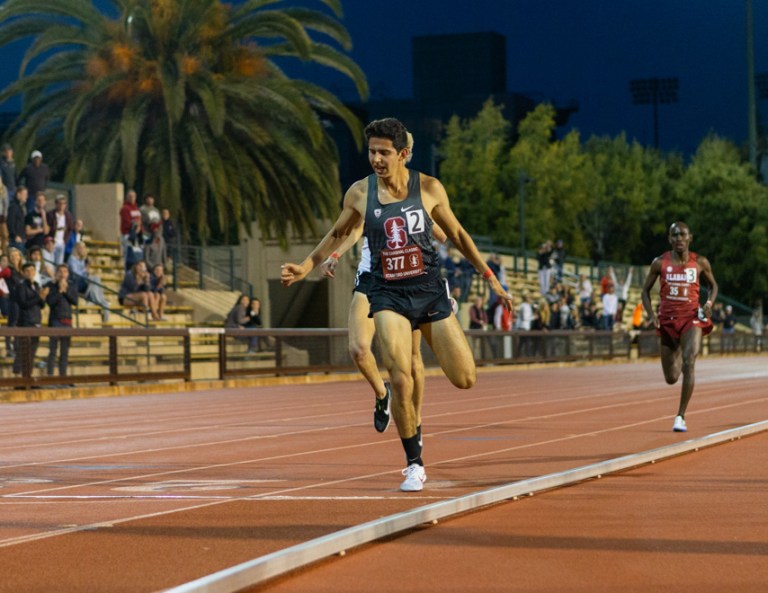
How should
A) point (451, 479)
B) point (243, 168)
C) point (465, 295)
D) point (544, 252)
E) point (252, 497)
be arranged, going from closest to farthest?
point (252, 497) < point (451, 479) < point (243, 168) < point (465, 295) < point (544, 252)

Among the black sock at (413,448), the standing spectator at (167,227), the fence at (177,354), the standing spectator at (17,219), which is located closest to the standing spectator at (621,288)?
the fence at (177,354)

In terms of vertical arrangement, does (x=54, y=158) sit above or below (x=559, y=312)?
above

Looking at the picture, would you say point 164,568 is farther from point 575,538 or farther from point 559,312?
point 559,312

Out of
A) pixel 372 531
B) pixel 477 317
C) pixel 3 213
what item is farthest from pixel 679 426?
pixel 477 317

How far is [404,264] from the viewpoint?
352 inches

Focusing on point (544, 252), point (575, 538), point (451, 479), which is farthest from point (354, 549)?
point (544, 252)

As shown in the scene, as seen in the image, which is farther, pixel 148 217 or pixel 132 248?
pixel 148 217

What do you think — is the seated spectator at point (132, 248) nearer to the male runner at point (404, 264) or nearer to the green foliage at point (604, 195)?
the male runner at point (404, 264)

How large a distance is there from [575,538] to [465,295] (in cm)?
3696

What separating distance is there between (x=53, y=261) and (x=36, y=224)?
0.88 meters

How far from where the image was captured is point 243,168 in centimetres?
3709

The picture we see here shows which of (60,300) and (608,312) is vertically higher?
(60,300)

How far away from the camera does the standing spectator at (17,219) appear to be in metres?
28.0

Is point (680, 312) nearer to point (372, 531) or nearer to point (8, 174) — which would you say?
point (372, 531)
